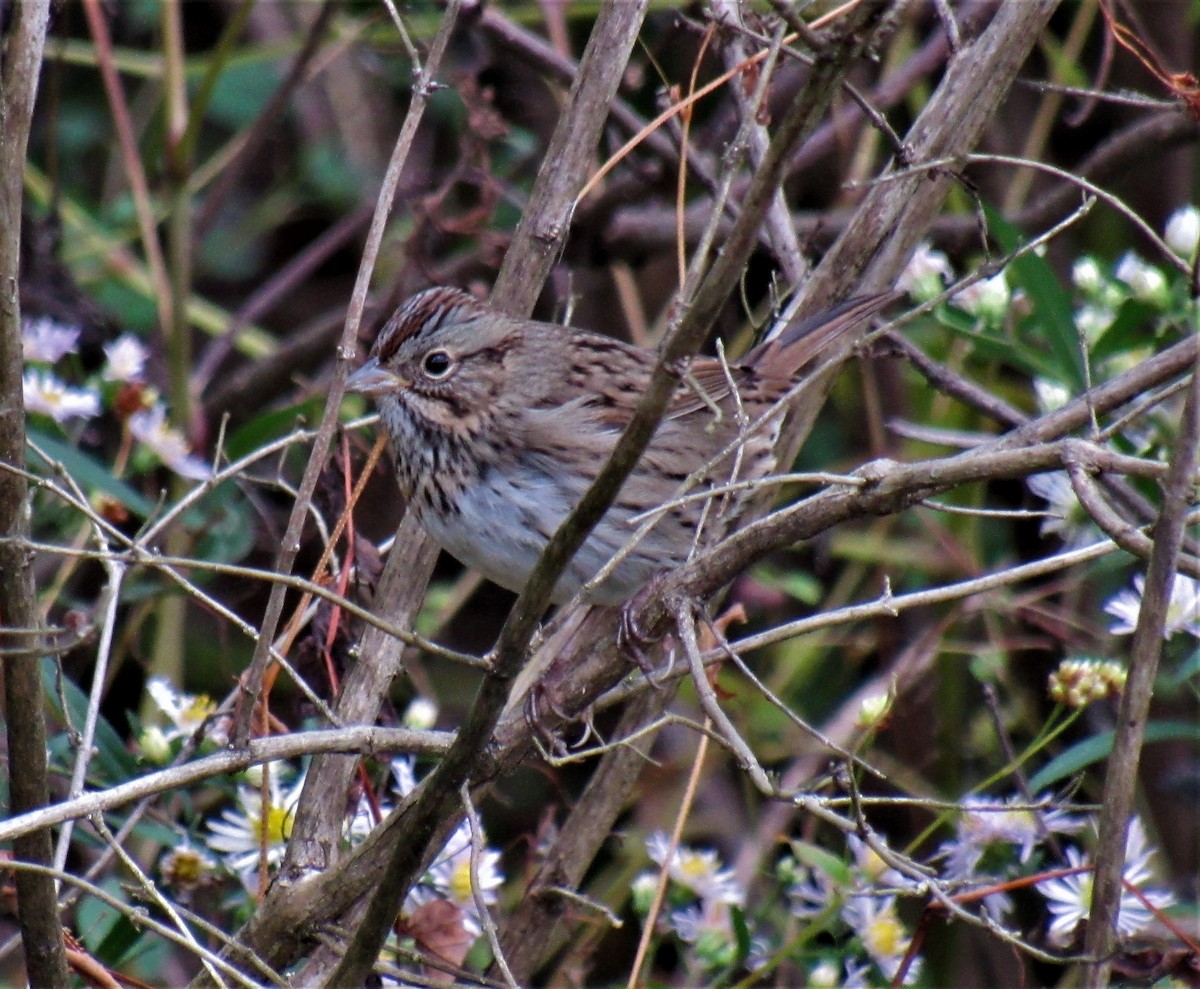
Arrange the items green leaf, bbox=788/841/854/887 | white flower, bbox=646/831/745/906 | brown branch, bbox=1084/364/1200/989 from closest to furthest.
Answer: brown branch, bbox=1084/364/1200/989
green leaf, bbox=788/841/854/887
white flower, bbox=646/831/745/906

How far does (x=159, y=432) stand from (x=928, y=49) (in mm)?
2232

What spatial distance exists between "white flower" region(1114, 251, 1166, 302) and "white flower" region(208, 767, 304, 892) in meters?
1.87

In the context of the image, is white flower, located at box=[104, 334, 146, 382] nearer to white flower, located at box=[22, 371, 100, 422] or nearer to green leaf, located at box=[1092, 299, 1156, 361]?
white flower, located at box=[22, 371, 100, 422]

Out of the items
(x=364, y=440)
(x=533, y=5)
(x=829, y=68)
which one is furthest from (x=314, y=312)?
(x=829, y=68)

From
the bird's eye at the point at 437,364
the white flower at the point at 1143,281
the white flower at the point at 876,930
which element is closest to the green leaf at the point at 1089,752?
the white flower at the point at 876,930

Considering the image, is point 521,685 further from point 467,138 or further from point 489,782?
point 467,138

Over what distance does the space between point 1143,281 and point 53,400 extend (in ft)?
7.19

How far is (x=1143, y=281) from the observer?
3.19 m

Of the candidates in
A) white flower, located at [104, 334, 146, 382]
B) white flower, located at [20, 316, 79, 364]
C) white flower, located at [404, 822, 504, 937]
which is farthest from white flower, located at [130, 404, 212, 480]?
white flower, located at [404, 822, 504, 937]

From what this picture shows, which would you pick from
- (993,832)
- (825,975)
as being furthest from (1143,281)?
(825,975)

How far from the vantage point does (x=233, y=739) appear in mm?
2033

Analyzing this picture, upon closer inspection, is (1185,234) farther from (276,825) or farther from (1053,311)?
(276,825)

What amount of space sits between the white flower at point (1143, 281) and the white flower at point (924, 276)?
379mm

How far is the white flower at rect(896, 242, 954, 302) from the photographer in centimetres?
339
